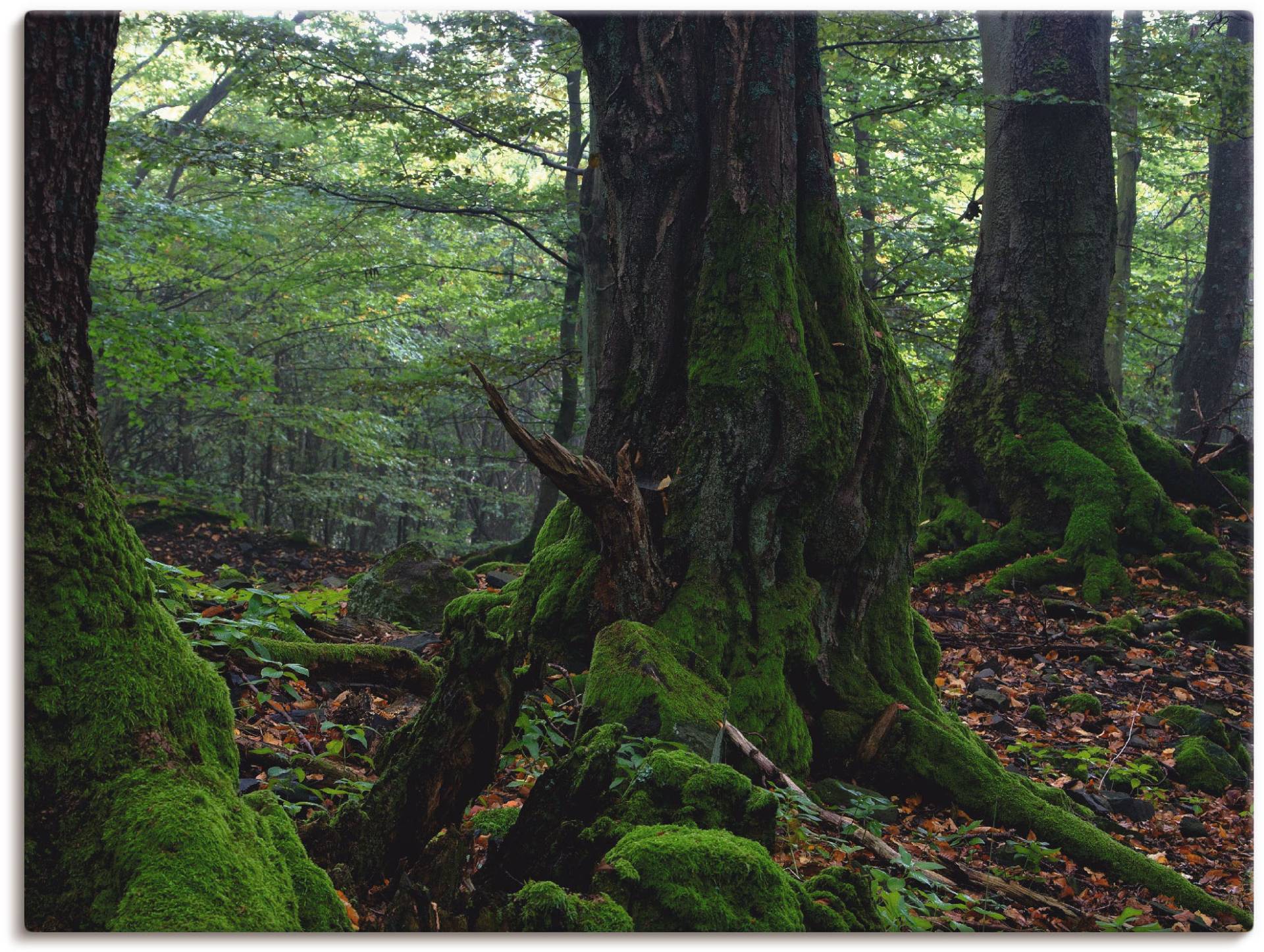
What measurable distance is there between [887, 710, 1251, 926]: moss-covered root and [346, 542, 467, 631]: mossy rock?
340 cm

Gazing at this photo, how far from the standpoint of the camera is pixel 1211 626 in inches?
260

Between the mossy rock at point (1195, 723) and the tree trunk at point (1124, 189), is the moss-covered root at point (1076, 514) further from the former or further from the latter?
the mossy rock at point (1195, 723)

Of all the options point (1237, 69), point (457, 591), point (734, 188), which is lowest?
point (457, 591)

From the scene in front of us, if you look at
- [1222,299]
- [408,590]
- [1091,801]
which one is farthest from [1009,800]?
[1222,299]

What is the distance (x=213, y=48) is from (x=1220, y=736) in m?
9.08

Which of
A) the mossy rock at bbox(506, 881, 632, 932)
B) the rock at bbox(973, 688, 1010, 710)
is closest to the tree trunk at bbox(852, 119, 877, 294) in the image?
the rock at bbox(973, 688, 1010, 710)

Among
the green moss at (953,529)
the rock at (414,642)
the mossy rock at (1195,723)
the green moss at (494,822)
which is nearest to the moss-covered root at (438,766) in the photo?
the green moss at (494,822)

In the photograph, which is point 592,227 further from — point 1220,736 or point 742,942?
point 742,942

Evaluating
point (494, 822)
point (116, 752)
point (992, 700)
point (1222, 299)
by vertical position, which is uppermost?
point (1222, 299)

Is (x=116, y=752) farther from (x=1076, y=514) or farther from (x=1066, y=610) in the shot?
(x=1076, y=514)

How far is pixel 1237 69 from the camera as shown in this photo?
A: 275 inches

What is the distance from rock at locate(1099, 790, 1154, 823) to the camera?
14.2 feet

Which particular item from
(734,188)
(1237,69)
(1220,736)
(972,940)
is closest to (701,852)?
(972,940)

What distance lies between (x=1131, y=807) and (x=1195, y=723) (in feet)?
4.11
